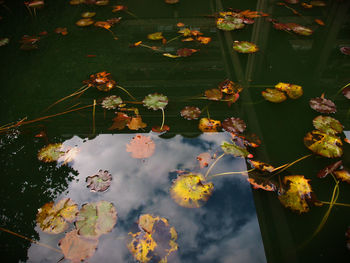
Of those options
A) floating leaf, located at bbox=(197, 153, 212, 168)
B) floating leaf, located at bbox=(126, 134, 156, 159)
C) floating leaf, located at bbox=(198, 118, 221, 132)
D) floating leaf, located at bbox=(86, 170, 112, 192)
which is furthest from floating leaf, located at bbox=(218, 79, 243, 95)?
floating leaf, located at bbox=(86, 170, 112, 192)

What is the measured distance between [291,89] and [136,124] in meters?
1.00

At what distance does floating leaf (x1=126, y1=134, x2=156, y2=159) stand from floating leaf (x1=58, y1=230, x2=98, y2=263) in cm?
43

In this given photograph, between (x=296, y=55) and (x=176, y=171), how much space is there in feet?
4.63

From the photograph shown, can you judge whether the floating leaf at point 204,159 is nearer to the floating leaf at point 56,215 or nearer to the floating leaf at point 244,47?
the floating leaf at point 56,215

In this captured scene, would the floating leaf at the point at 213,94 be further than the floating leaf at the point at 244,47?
No

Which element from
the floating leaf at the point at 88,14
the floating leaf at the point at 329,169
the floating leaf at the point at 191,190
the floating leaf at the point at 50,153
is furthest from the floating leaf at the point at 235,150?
the floating leaf at the point at 88,14

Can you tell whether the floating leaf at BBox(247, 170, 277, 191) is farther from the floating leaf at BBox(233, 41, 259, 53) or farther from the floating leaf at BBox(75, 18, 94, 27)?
the floating leaf at BBox(75, 18, 94, 27)

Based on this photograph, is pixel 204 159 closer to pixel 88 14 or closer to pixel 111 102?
pixel 111 102

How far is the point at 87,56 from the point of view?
1.73 metres

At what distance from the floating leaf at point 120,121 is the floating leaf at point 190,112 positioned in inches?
12.7

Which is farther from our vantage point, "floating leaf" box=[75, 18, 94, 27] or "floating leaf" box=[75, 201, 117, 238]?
"floating leaf" box=[75, 18, 94, 27]

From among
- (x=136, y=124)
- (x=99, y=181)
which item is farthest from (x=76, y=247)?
(x=136, y=124)

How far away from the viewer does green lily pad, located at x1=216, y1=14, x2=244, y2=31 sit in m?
1.92

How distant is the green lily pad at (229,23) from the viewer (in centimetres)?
192
